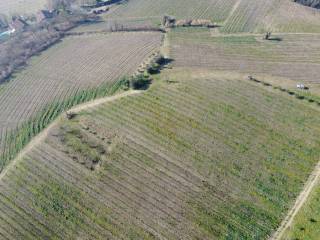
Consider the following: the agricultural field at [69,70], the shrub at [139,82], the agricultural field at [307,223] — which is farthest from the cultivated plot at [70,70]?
the agricultural field at [307,223]

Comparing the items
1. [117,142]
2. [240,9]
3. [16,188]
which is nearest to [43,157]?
[16,188]

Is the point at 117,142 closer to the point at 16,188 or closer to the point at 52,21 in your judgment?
the point at 16,188

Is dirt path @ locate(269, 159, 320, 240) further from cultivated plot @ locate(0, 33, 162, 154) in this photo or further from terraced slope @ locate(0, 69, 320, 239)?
cultivated plot @ locate(0, 33, 162, 154)

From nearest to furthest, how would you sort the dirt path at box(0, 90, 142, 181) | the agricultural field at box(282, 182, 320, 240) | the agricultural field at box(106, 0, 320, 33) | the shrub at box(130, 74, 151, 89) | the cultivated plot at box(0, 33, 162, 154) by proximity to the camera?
the agricultural field at box(282, 182, 320, 240) < the dirt path at box(0, 90, 142, 181) < the shrub at box(130, 74, 151, 89) < the cultivated plot at box(0, 33, 162, 154) < the agricultural field at box(106, 0, 320, 33)

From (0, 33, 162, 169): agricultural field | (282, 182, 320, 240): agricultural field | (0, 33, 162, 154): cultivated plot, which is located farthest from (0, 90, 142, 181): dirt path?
(282, 182, 320, 240): agricultural field

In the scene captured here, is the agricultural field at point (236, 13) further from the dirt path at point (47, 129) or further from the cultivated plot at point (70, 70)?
the dirt path at point (47, 129)

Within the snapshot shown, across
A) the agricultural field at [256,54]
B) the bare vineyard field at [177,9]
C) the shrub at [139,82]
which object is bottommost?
the shrub at [139,82]
